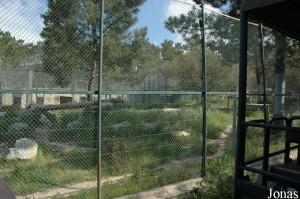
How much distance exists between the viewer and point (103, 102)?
546 cm

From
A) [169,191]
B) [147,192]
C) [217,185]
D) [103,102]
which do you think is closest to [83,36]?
[103,102]

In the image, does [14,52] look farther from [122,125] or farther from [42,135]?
[122,125]

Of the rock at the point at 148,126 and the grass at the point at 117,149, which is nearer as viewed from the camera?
the grass at the point at 117,149

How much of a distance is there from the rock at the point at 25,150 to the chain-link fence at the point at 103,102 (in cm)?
2

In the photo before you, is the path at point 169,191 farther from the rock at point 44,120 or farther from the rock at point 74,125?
the rock at point 44,120

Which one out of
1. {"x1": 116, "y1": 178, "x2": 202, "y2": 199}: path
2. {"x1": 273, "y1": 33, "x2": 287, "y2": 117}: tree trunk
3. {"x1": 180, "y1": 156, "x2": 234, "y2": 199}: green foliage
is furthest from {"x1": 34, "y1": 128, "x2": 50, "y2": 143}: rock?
{"x1": 273, "y1": 33, "x2": 287, "y2": 117}: tree trunk

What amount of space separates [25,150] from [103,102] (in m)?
1.50

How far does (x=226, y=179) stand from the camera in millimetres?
5875

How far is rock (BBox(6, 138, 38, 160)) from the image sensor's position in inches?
230

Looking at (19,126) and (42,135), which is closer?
(19,126)

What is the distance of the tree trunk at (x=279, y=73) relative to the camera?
30.2ft

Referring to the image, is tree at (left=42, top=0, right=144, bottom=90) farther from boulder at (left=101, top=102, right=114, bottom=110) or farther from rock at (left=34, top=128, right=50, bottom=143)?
rock at (left=34, top=128, right=50, bottom=143)

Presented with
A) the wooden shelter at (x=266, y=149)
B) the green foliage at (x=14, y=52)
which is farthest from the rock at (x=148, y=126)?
the wooden shelter at (x=266, y=149)

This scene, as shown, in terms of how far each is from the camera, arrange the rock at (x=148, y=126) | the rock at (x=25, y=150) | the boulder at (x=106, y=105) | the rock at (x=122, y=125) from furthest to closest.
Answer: the rock at (x=148, y=126)
the rock at (x=122, y=125)
the rock at (x=25, y=150)
the boulder at (x=106, y=105)
